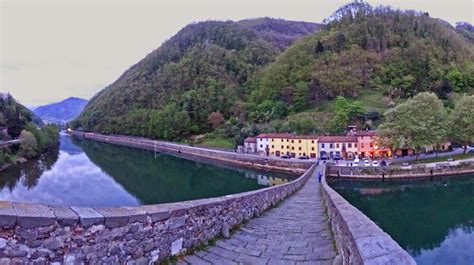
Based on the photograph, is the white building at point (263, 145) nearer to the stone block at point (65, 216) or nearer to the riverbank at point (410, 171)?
the riverbank at point (410, 171)

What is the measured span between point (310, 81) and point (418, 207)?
63.6 meters

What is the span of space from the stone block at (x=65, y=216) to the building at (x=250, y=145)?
60510mm

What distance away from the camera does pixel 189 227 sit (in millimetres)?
5480

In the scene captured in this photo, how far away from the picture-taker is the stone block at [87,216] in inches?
146

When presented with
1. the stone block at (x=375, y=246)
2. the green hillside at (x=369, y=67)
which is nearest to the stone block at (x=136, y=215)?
the stone block at (x=375, y=246)

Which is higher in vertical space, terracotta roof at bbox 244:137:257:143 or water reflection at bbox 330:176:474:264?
terracotta roof at bbox 244:137:257:143

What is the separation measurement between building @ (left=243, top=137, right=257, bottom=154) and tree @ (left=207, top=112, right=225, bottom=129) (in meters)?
25.3

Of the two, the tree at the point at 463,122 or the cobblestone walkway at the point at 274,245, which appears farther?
the tree at the point at 463,122

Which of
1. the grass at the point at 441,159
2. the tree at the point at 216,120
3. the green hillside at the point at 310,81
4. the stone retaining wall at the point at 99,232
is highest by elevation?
the green hillside at the point at 310,81

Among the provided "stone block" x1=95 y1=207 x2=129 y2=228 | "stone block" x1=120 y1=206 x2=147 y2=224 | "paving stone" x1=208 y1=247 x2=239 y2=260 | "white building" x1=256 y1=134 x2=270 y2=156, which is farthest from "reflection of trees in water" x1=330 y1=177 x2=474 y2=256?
"white building" x1=256 y1=134 x2=270 y2=156

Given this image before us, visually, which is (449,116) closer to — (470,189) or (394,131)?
(394,131)

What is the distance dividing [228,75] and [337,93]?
162 ft

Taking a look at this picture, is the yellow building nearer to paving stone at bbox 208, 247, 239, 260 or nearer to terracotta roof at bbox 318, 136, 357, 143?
terracotta roof at bbox 318, 136, 357, 143

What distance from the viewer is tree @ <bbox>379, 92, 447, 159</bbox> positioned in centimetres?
4362
